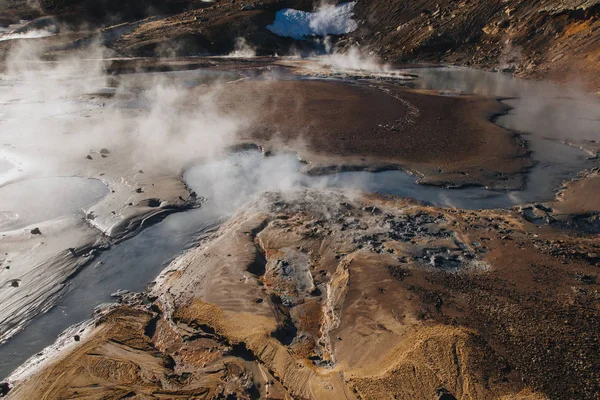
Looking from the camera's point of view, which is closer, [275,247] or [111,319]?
[111,319]

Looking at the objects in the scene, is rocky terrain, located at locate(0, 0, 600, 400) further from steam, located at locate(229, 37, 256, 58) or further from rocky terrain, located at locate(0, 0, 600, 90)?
steam, located at locate(229, 37, 256, 58)

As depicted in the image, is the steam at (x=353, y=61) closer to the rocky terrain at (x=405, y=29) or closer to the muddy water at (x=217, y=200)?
the rocky terrain at (x=405, y=29)

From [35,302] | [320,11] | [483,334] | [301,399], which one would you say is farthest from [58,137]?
[320,11]

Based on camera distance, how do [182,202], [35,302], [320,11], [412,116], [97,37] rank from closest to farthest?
→ [35,302] < [182,202] < [412,116] < [97,37] < [320,11]

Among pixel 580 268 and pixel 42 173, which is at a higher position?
pixel 42 173

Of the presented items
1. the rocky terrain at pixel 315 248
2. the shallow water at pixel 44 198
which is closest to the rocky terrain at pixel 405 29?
the rocky terrain at pixel 315 248

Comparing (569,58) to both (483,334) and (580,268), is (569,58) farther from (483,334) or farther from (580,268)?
(483,334)

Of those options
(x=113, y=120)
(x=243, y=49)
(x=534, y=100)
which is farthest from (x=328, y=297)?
(x=243, y=49)

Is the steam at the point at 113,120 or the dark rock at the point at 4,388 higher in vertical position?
the steam at the point at 113,120
